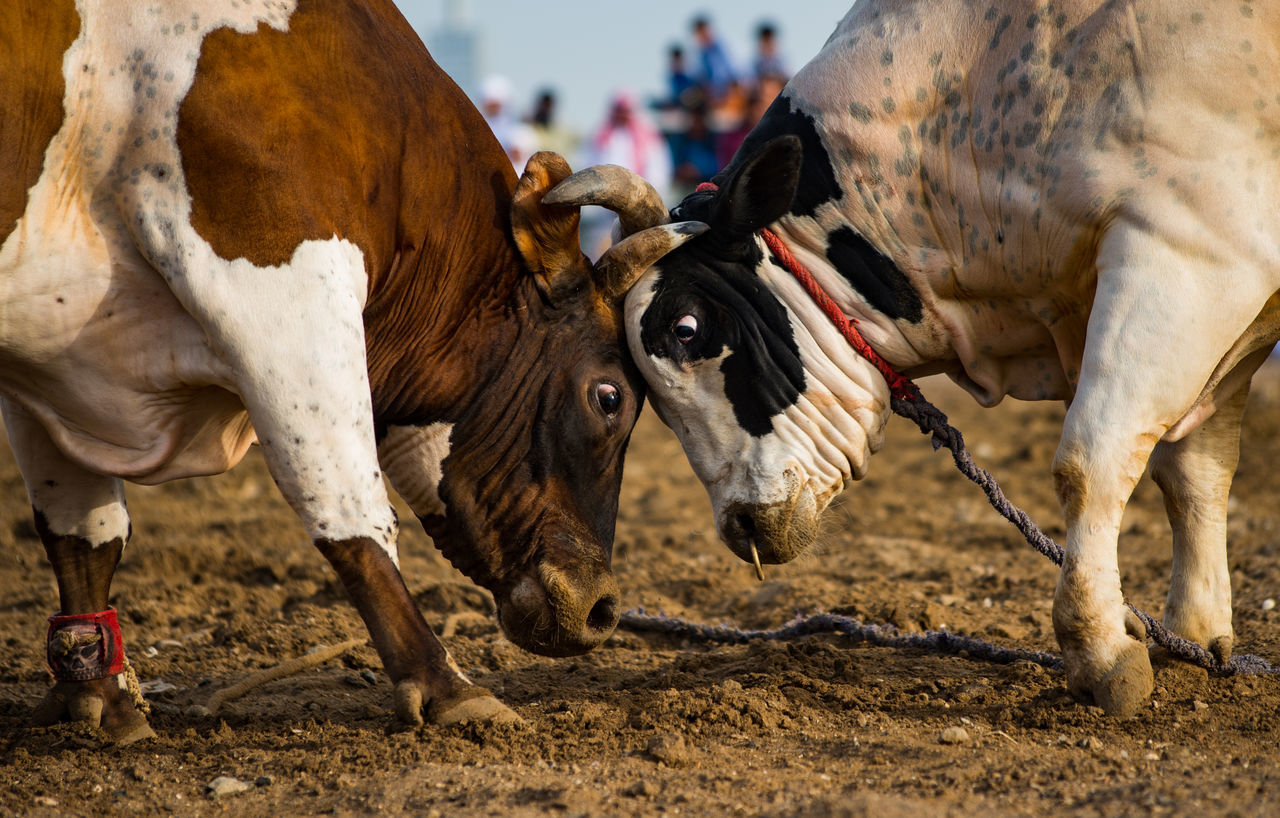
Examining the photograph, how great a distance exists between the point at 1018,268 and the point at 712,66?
9392 mm

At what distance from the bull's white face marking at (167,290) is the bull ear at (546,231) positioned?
0.61m

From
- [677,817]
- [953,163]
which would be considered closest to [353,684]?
[677,817]

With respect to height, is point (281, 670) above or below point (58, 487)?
below

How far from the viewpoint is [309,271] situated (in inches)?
123

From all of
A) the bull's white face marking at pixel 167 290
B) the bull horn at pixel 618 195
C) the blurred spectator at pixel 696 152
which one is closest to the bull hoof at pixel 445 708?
the bull's white face marking at pixel 167 290

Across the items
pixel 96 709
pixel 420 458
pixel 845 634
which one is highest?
pixel 420 458

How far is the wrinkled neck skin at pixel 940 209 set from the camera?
3.65 m

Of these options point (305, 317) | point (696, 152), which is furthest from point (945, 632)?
point (696, 152)

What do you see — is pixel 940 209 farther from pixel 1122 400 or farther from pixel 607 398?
pixel 607 398

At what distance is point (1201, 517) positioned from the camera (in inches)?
156

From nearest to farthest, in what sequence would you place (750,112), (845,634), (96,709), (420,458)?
(96,709) → (420,458) → (845,634) → (750,112)

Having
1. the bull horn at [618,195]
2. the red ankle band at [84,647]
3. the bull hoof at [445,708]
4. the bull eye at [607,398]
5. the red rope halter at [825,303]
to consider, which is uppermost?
the bull horn at [618,195]

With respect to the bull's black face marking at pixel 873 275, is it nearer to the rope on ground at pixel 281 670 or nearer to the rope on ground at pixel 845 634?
the rope on ground at pixel 845 634

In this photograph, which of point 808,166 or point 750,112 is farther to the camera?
point 750,112
